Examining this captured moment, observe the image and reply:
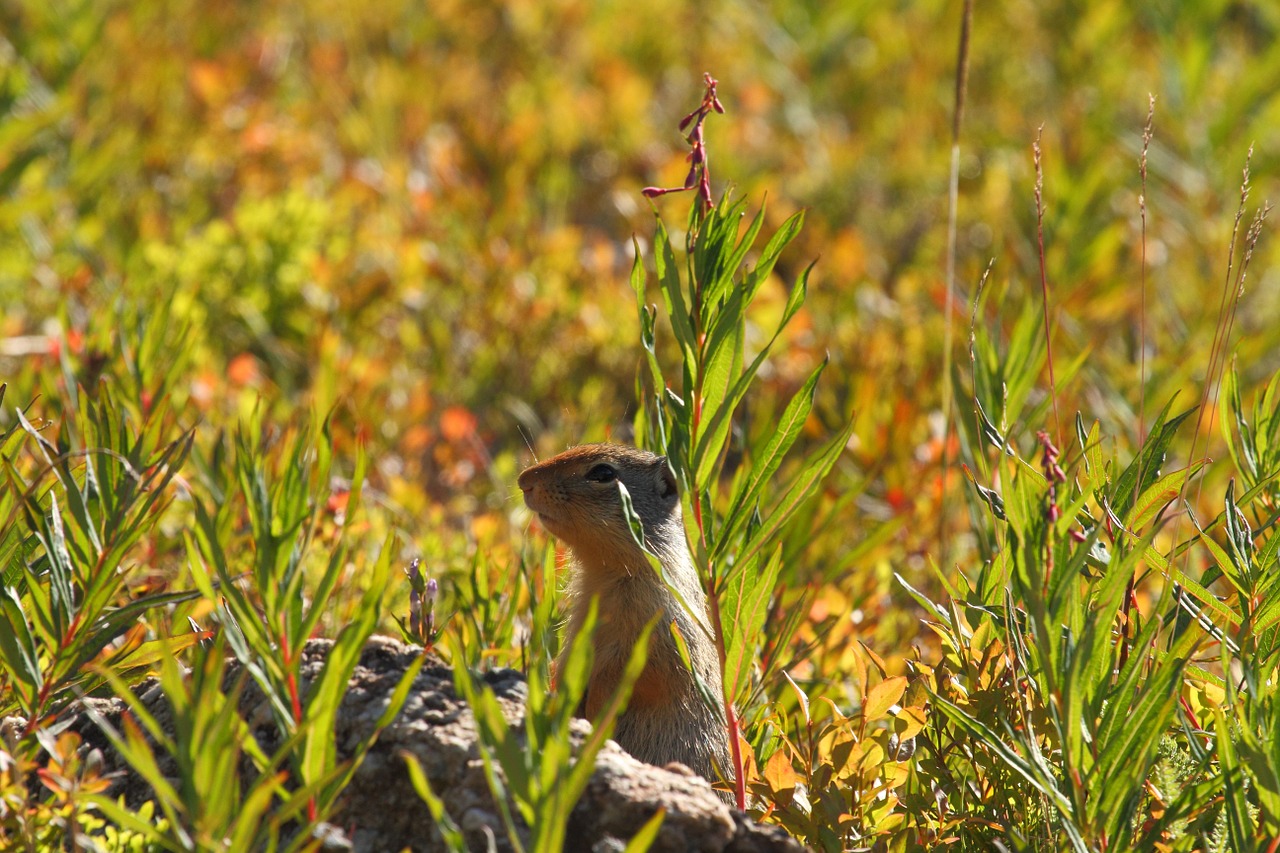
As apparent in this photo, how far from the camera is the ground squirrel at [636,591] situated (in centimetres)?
280

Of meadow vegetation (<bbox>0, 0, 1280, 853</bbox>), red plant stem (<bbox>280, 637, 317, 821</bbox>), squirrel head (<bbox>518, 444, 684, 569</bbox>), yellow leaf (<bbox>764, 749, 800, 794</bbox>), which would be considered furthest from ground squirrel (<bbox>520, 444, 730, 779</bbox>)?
red plant stem (<bbox>280, 637, 317, 821</bbox>)

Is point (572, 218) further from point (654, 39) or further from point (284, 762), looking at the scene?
point (284, 762)

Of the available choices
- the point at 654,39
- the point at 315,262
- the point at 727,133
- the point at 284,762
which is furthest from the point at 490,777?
the point at 654,39

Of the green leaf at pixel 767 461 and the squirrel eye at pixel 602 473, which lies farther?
the squirrel eye at pixel 602 473

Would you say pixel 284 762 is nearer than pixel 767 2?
Yes

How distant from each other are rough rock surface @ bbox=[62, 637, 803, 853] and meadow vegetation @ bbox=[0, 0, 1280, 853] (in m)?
0.14

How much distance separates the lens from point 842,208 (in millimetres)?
6793

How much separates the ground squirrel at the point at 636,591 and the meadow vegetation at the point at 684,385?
0.15 m

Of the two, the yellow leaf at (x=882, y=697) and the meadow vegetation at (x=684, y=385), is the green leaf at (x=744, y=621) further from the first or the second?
the yellow leaf at (x=882, y=697)

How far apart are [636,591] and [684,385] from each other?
99 cm

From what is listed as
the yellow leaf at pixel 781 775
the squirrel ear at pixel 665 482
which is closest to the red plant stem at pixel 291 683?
the yellow leaf at pixel 781 775

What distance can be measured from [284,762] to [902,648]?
1.79 metres

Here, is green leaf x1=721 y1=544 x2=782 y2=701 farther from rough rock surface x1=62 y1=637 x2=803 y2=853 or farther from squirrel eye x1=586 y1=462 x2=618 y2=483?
squirrel eye x1=586 y1=462 x2=618 y2=483

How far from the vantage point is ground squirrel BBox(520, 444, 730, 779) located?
9.19ft
